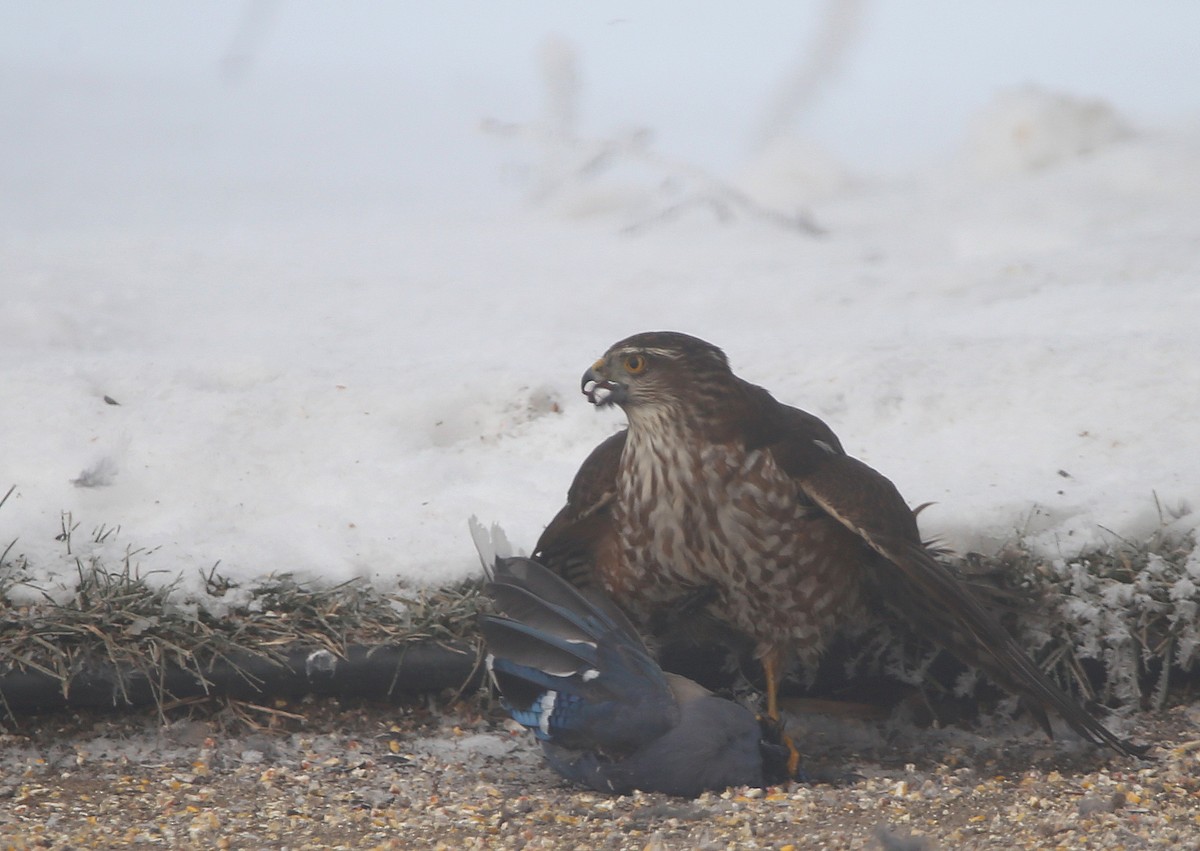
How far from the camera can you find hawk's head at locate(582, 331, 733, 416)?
3.19 m

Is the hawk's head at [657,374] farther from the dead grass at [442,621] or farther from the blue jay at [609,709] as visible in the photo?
the dead grass at [442,621]

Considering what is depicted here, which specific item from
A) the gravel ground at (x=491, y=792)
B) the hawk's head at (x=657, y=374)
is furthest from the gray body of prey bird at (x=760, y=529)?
the gravel ground at (x=491, y=792)

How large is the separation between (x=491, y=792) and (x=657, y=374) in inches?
41.9

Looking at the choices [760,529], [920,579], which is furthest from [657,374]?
[920,579]

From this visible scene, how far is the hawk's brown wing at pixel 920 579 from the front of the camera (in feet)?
9.70

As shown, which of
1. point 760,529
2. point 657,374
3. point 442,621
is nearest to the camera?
point 760,529

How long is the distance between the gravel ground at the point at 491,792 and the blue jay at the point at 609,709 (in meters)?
0.07

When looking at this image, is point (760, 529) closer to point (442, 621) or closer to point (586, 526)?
point (586, 526)

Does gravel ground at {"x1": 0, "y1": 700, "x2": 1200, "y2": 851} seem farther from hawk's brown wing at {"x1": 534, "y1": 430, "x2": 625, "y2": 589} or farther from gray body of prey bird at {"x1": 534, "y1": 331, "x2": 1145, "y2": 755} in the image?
hawk's brown wing at {"x1": 534, "y1": 430, "x2": 625, "y2": 589}

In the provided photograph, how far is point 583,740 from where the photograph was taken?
113 inches

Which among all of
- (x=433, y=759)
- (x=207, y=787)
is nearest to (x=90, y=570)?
(x=207, y=787)

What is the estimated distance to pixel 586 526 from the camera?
11.2ft

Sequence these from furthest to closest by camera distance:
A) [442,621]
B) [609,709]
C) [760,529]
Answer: [442,621], [760,529], [609,709]

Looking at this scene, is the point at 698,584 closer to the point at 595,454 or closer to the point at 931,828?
the point at 595,454
